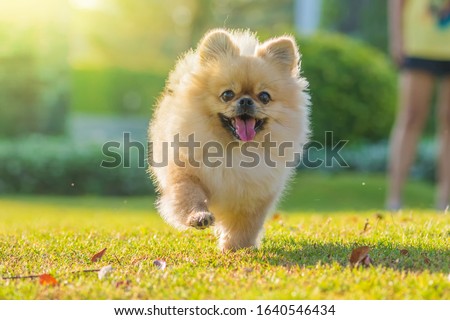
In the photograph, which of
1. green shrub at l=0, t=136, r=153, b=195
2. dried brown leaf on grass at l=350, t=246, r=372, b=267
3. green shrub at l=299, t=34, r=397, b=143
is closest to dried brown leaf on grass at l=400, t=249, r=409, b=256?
dried brown leaf on grass at l=350, t=246, r=372, b=267

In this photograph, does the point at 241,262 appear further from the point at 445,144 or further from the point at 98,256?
the point at 445,144

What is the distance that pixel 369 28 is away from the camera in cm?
1520

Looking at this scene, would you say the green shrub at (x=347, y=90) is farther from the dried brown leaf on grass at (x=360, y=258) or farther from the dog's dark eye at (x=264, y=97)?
the dried brown leaf on grass at (x=360, y=258)

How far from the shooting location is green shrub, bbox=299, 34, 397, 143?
1116cm

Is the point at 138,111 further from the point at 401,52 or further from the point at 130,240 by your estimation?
the point at 130,240

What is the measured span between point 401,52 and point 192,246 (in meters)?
3.72

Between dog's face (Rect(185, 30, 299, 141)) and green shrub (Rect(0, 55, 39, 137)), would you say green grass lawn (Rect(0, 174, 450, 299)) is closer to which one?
dog's face (Rect(185, 30, 299, 141))

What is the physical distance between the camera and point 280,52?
3945 millimetres

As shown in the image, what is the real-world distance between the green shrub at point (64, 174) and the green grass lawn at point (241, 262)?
567cm

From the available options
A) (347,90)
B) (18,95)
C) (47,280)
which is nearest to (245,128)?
(47,280)

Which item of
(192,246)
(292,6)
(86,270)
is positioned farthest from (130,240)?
(292,6)

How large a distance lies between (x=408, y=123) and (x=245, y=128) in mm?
3238

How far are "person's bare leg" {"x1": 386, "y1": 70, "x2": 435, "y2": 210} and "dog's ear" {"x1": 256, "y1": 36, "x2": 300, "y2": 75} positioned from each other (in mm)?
2790

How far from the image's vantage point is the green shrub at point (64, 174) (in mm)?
10578
